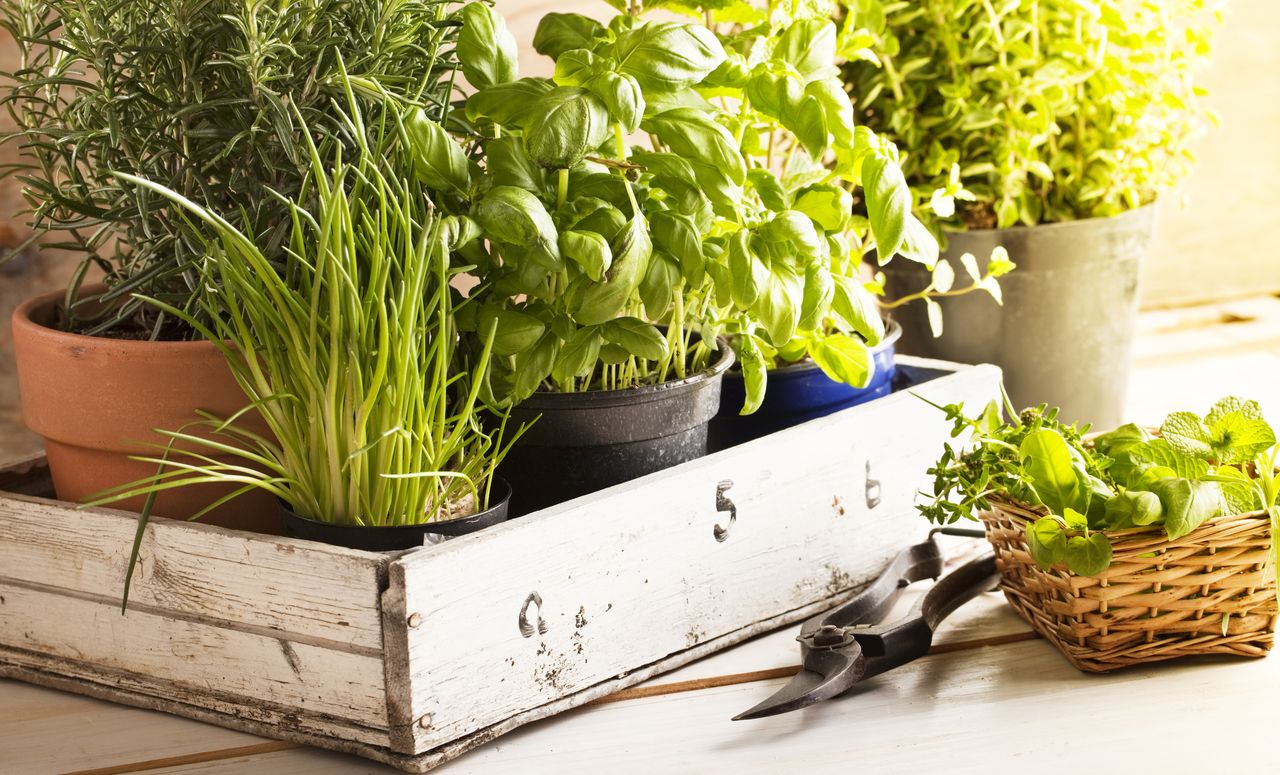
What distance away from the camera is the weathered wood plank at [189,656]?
736 millimetres

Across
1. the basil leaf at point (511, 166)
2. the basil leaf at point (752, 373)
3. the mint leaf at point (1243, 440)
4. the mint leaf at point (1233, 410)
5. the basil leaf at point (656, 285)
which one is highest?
the basil leaf at point (511, 166)

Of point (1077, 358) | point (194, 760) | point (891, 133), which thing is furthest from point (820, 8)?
point (194, 760)

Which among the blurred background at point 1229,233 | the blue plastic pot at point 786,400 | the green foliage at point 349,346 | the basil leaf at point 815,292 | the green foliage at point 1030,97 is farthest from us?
the blurred background at point 1229,233

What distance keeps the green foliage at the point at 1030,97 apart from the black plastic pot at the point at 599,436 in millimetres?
416

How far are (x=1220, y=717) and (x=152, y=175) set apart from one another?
0.69 m

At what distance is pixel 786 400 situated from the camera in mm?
992

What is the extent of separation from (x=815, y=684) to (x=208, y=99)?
0.49 m

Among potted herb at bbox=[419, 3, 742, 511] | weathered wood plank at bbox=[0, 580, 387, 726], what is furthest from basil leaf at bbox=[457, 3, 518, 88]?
weathered wood plank at bbox=[0, 580, 387, 726]

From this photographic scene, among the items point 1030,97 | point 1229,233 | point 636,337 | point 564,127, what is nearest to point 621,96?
point 564,127

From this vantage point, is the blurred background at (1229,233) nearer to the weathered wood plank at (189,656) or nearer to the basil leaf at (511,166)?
the basil leaf at (511,166)

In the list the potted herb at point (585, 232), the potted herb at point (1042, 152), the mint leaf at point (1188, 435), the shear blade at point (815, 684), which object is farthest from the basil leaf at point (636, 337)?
the potted herb at point (1042, 152)

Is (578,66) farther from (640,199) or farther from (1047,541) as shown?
(1047,541)

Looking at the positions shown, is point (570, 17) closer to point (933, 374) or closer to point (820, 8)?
point (820, 8)

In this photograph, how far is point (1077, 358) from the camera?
4.08 feet
